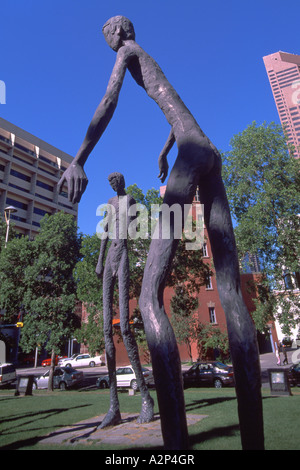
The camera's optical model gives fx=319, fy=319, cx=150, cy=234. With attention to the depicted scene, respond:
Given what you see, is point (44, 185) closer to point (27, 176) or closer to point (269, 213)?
point (27, 176)

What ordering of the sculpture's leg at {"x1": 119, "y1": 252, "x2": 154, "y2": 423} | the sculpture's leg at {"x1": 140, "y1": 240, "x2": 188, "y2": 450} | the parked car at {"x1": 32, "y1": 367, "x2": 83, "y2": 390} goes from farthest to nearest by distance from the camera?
the parked car at {"x1": 32, "y1": 367, "x2": 83, "y2": 390}, the sculpture's leg at {"x1": 119, "y1": 252, "x2": 154, "y2": 423}, the sculpture's leg at {"x1": 140, "y1": 240, "x2": 188, "y2": 450}

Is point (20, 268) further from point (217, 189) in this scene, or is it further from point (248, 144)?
point (217, 189)

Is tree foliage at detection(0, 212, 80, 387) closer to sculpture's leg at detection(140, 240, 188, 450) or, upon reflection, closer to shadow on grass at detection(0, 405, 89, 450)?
shadow on grass at detection(0, 405, 89, 450)

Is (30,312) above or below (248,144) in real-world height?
below

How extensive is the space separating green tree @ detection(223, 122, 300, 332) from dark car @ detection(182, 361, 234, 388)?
10.3ft

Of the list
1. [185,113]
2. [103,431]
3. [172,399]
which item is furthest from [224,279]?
[103,431]

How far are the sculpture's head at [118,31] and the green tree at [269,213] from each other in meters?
14.0

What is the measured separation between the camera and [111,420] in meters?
4.91

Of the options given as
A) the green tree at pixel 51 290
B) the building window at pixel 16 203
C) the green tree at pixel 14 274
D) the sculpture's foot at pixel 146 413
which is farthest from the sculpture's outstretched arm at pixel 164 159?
the building window at pixel 16 203

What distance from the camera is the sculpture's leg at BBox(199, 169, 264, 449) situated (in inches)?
73.5

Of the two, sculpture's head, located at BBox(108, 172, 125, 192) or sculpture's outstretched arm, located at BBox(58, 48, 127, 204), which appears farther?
sculpture's head, located at BBox(108, 172, 125, 192)

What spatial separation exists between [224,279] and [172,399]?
34.6 inches

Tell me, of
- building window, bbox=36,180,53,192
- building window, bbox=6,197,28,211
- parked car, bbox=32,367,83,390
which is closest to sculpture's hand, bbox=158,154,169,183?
parked car, bbox=32,367,83,390

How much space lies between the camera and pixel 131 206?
5773 mm
